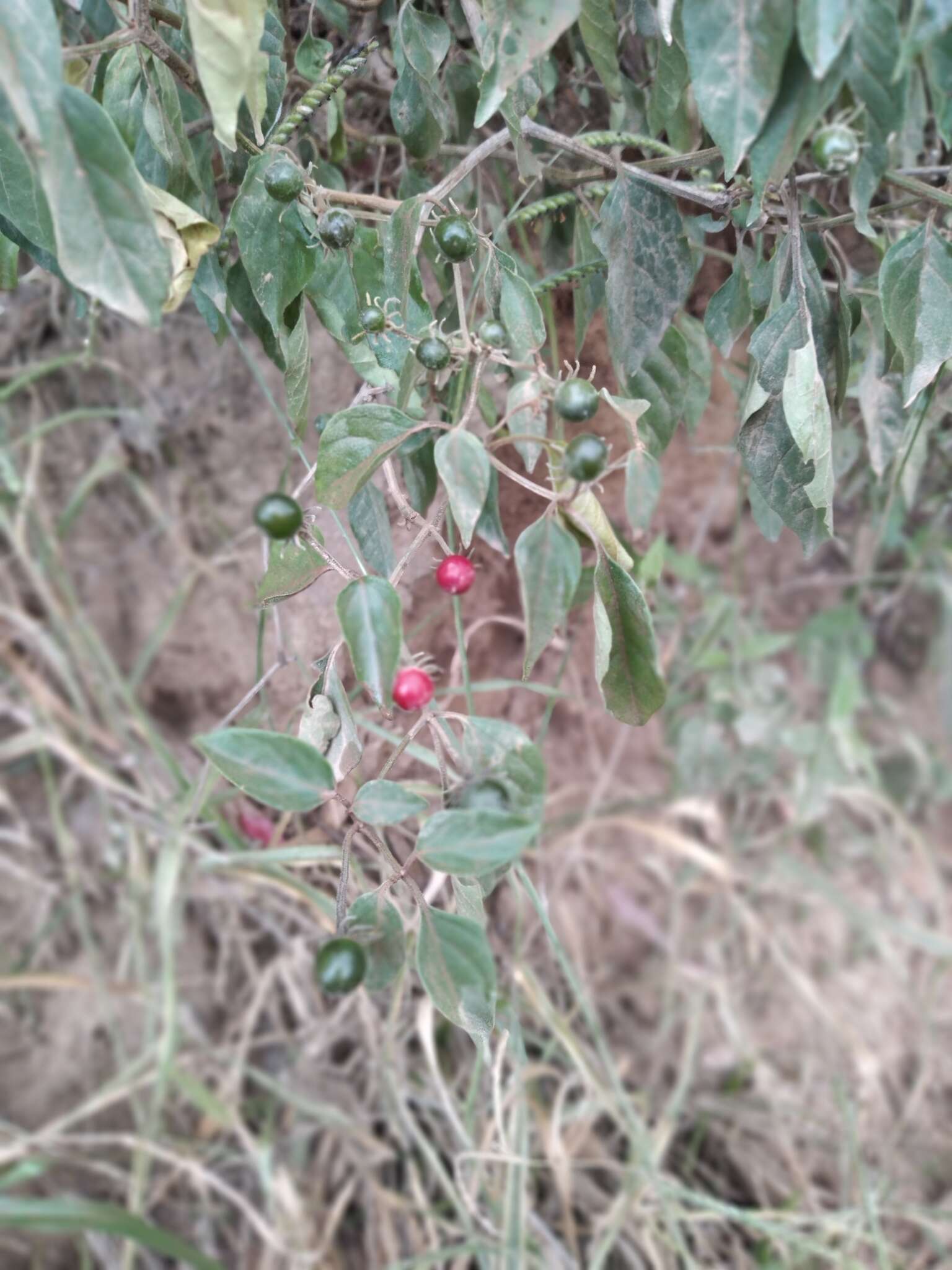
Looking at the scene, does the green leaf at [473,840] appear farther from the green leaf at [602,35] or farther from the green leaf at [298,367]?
the green leaf at [602,35]

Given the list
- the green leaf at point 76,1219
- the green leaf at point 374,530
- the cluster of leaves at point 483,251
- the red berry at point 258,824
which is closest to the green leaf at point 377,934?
the cluster of leaves at point 483,251

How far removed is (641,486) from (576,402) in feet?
0.44

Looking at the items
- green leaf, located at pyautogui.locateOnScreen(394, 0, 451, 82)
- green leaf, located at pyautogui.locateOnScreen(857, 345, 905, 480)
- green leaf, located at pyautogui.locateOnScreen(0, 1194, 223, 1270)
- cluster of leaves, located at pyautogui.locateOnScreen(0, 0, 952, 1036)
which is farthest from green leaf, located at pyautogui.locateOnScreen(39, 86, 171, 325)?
green leaf, located at pyautogui.locateOnScreen(0, 1194, 223, 1270)

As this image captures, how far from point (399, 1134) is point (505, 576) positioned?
0.62 metres

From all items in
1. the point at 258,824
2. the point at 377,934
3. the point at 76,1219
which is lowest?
the point at 76,1219

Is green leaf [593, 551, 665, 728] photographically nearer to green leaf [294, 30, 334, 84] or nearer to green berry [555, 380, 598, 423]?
green berry [555, 380, 598, 423]

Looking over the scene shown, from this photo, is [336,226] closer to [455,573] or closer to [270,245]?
[270,245]

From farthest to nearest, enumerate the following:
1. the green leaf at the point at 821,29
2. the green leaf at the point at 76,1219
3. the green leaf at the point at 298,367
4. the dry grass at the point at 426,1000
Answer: the dry grass at the point at 426,1000 → the green leaf at the point at 76,1219 → the green leaf at the point at 298,367 → the green leaf at the point at 821,29

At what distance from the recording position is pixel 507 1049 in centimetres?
90

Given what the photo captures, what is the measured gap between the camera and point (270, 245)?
53 cm

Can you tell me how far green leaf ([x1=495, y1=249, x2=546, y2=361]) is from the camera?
0.55 m

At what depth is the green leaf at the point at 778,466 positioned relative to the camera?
0.55 meters

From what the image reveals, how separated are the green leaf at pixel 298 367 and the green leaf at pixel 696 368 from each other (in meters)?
0.27

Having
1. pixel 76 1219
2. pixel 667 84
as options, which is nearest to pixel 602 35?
pixel 667 84
